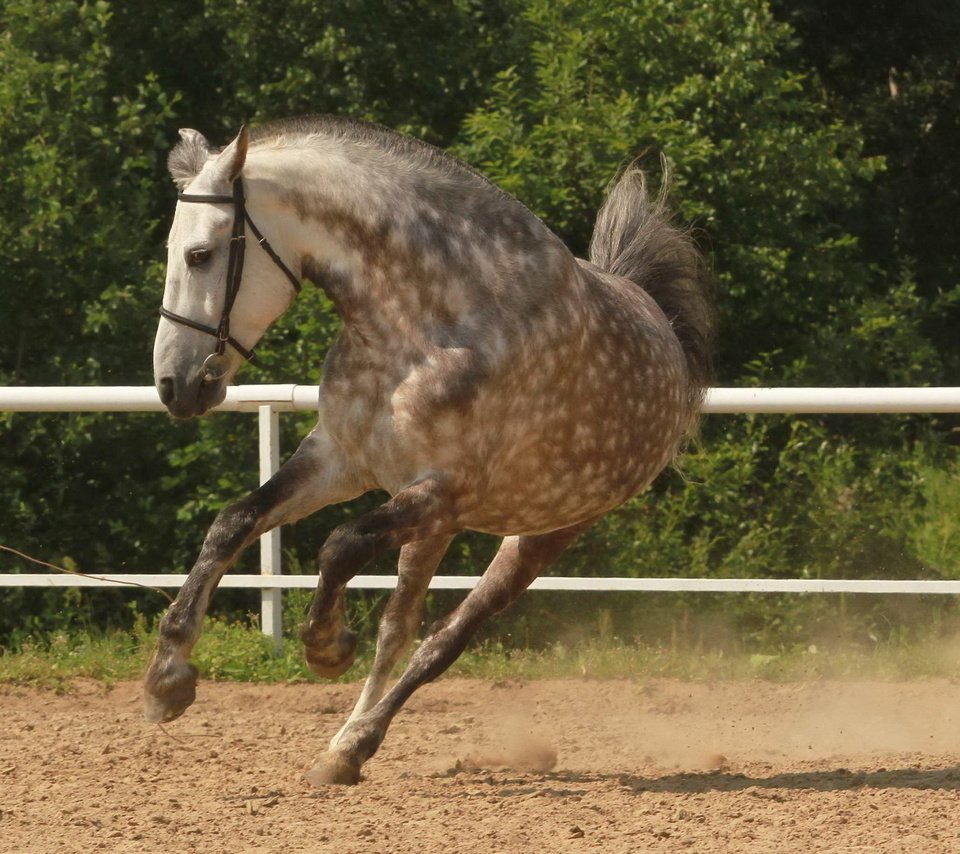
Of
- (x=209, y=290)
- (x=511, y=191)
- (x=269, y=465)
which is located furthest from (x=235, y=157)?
(x=511, y=191)

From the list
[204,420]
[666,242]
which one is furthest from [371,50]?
[666,242]

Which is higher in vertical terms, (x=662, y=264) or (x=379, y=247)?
(x=379, y=247)

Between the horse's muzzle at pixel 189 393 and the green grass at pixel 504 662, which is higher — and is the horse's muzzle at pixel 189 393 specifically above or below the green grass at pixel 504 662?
above

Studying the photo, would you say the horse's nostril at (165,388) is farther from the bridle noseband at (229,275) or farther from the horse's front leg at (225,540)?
the horse's front leg at (225,540)

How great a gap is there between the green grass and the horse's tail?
1.77 meters

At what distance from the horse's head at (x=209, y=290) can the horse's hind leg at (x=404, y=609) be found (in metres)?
1.24

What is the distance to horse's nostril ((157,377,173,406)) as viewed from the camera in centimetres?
430

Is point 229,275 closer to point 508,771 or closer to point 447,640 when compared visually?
point 447,640

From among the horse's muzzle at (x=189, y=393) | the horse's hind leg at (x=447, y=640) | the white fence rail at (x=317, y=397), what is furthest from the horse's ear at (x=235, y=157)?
the white fence rail at (x=317, y=397)

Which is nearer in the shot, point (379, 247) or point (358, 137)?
point (379, 247)

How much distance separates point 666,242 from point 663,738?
1.99m

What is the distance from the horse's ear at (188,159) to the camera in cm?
453

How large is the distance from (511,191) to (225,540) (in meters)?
4.74

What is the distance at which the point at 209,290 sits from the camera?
4.35 meters
